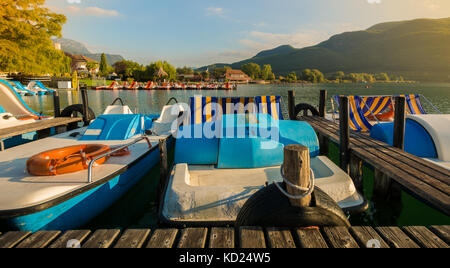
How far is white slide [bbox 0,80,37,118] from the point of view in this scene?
1112cm

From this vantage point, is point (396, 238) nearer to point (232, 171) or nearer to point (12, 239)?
point (232, 171)

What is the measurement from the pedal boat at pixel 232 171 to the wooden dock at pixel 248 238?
46.2 inches

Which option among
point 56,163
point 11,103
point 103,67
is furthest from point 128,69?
point 56,163

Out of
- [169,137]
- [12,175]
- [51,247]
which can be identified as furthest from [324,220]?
[169,137]

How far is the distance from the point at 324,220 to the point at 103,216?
4391mm

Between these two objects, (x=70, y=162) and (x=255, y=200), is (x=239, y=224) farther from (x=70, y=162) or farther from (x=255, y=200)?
(x=70, y=162)

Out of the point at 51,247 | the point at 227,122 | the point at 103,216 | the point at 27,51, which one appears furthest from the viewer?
the point at 27,51

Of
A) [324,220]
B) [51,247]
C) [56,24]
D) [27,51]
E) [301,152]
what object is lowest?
[51,247]

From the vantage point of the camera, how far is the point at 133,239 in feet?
8.32

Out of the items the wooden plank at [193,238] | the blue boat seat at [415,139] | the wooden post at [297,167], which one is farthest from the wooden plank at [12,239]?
the blue boat seat at [415,139]

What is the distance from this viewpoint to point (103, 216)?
512 cm

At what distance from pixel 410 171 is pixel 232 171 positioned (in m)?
3.16

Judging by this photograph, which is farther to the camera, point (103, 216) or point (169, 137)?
point (169, 137)

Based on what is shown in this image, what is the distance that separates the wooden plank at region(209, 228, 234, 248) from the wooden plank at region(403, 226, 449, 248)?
1.81 meters
